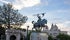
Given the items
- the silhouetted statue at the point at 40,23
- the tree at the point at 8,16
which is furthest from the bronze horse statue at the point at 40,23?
the tree at the point at 8,16

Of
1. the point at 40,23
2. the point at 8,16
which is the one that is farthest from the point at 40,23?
the point at 8,16

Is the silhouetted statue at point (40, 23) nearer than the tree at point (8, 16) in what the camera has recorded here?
Yes

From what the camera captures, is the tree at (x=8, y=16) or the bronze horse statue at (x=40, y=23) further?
the tree at (x=8, y=16)

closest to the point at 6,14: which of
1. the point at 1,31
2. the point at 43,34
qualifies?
the point at 1,31

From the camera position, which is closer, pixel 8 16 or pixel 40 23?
pixel 40 23

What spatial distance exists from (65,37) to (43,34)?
25.0m

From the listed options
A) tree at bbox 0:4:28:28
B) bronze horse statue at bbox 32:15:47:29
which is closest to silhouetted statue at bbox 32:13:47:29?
bronze horse statue at bbox 32:15:47:29

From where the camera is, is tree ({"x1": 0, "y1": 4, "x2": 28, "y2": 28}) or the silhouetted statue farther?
tree ({"x1": 0, "y1": 4, "x2": 28, "y2": 28})

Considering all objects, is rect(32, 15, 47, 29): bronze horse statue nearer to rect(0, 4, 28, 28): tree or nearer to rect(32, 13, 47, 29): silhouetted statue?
rect(32, 13, 47, 29): silhouetted statue

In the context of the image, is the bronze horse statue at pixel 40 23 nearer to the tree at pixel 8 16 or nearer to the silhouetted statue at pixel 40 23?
the silhouetted statue at pixel 40 23

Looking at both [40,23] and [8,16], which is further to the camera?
[8,16]

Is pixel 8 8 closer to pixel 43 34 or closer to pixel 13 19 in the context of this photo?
pixel 13 19

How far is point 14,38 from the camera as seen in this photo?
56375 millimetres

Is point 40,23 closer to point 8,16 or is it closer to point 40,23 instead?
point 40,23
